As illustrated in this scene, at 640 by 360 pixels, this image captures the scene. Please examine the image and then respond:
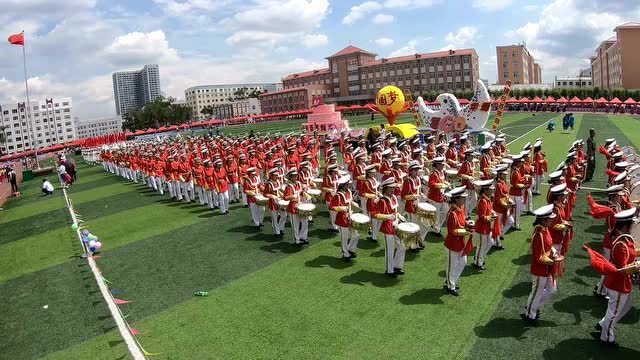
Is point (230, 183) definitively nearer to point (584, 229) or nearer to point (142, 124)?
point (584, 229)

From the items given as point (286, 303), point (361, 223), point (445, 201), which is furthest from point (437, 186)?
point (286, 303)

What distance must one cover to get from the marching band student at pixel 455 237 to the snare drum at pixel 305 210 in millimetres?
3753

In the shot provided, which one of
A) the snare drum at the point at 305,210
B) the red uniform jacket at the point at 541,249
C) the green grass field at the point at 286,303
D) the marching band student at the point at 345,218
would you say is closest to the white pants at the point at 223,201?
the green grass field at the point at 286,303

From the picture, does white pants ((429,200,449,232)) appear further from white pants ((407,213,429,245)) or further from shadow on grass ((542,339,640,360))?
shadow on grass ((542,339,640,360))

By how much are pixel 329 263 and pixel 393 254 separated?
5.64 ft

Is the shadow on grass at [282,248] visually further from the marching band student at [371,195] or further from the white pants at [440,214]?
the white pants at [440,214]

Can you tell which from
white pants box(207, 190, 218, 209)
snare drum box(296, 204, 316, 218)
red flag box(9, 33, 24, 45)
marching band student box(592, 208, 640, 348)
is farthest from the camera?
red flag box(9, 33, 24, 45)

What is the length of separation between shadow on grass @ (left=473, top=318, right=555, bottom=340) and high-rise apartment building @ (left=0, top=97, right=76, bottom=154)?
158991 mm

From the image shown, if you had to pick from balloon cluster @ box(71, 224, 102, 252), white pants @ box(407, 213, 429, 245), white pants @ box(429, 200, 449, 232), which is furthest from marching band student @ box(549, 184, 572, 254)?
balloon cluster @ box(71, 224, 102, 252)

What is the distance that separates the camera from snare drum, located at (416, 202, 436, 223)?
9.40m

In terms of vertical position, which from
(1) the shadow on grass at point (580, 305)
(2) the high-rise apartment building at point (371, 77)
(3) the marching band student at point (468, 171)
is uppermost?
(2) the high-rise apartment building at point (371, 77)

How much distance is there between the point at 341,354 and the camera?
21.4 feet

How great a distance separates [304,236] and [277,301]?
3281mm

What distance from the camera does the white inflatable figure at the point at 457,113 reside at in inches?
840
